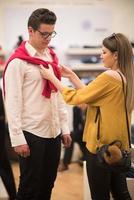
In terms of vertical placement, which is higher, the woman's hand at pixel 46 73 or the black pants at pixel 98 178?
the woman's hand at pixel 46 73

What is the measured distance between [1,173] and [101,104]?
1.39 metres

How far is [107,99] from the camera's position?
1.79m

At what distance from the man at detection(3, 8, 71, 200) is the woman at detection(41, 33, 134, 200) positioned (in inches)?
4.0

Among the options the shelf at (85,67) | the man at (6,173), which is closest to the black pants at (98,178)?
the man at (6,173)

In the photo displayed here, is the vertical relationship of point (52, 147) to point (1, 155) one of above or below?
above

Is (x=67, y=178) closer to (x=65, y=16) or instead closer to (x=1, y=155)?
(x=1, y=155)

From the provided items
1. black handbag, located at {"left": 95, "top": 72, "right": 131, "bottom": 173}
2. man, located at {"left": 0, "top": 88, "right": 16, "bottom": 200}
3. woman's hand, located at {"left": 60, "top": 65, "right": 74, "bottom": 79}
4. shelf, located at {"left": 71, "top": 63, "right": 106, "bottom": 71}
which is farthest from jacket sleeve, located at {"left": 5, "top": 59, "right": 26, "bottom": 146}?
shelf, located at {"left": 71, "top": 63, "right": 106, "bottom": 71}

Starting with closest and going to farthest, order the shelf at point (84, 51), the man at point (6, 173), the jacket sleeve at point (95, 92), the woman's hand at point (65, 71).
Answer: the jacket sleeve at point (95, 92) → the woman's hand at point (65, 71) → the man at point (6, 173) → the shelf at point (84, 51)

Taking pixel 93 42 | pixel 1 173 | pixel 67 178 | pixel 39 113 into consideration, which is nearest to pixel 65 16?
pixel 93 42

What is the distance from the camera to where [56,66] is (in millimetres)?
2053

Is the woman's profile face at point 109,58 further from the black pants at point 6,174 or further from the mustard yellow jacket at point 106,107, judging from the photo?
the black pants at point 6,174

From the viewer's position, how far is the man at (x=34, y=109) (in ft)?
6.16

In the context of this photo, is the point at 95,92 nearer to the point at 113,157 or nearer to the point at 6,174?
the point at 113,157

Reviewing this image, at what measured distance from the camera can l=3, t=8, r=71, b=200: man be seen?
1877mm
